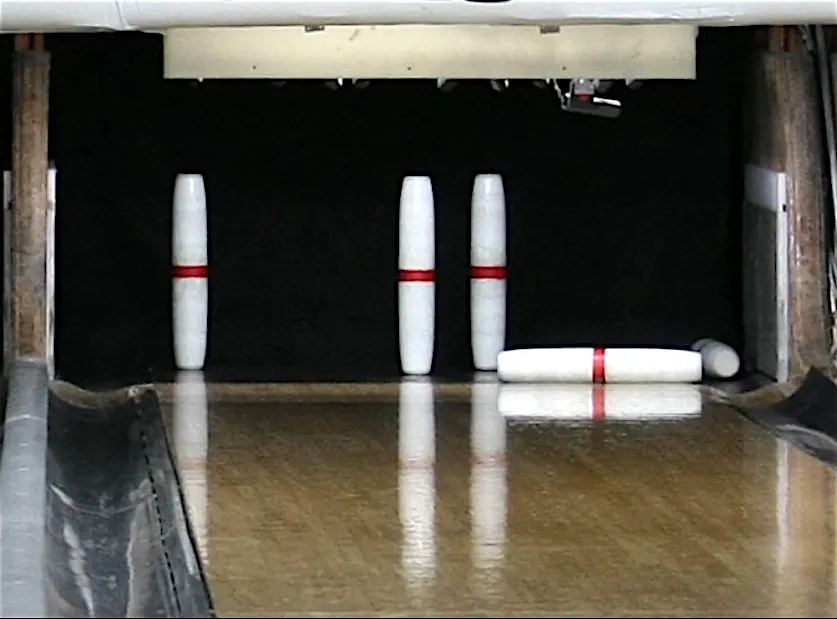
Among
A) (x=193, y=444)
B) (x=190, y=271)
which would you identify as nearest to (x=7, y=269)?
(x=190, y=271)

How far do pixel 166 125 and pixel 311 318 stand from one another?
1.76 ft

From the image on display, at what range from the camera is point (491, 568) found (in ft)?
7.15

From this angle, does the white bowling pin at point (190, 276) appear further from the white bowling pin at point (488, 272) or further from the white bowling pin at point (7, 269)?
the white bowling pin at point (488, 272)

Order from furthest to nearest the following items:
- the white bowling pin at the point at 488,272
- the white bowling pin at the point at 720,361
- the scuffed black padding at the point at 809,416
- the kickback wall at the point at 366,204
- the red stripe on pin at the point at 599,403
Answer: the kickback wall at the point at 366,204 < the white bowling pin at the point at 488,272 < the white bowling pin at the point at 720,361 < the red stripe on pin at the point at 599,403 < the scuffed black padding at the point at 809,416

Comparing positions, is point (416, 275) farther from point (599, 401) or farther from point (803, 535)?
point (803, 535)

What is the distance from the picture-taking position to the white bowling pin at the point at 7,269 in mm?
3828

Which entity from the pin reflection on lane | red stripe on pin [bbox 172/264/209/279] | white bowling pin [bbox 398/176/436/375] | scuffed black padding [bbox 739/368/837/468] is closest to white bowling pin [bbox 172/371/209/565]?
red stripe on pin [bbox 172/264/209/279]

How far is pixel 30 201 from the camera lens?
3832 mm

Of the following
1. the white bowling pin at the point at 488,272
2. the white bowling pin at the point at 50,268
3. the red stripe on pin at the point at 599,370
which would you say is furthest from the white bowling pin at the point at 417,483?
the white bowling pin at the point at 50,268

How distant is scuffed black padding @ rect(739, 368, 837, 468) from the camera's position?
3.15 m

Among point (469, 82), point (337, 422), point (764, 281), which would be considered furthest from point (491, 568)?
point (469, 82)

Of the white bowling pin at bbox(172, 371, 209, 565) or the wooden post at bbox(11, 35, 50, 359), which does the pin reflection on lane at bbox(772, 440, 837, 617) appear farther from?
the wooden post at bbox(11, 35, 50, 359)

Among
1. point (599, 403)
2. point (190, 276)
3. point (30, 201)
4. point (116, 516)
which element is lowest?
point (116, 516)

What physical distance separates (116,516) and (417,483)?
436mm
